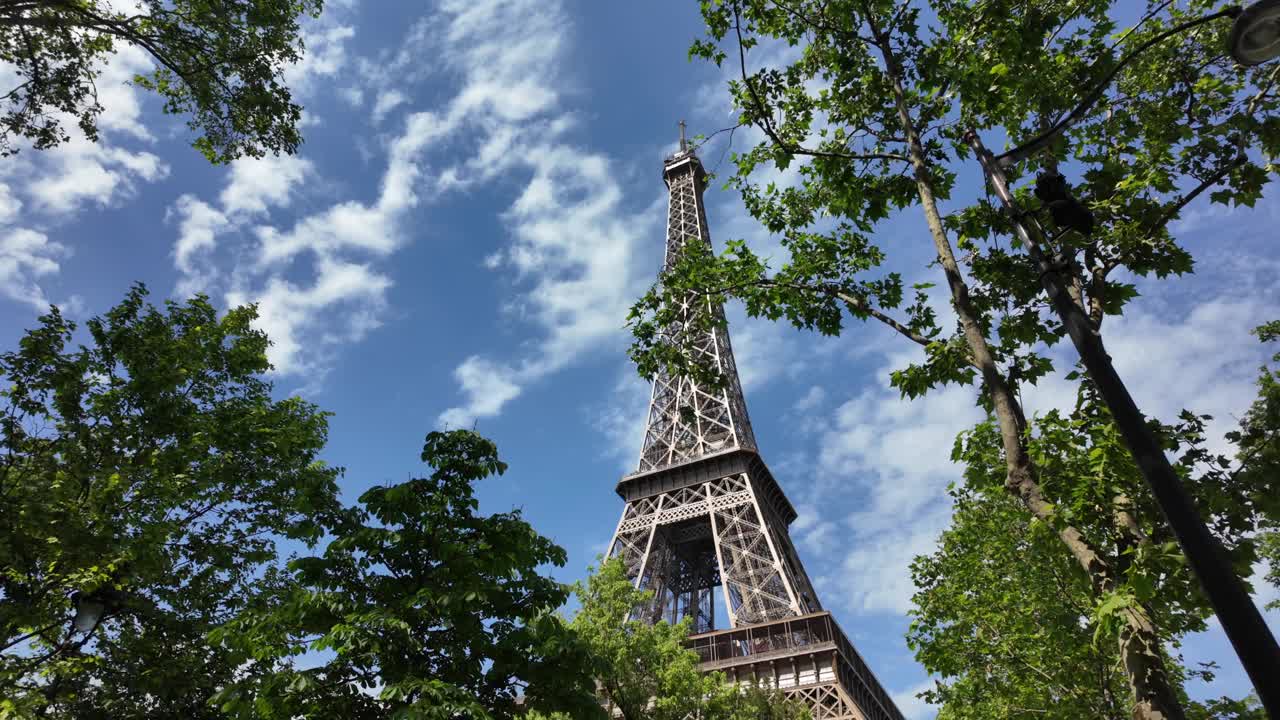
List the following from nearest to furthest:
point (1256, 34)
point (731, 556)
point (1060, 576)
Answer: point (1256, 34), point (1060, 576), point (731, 556)

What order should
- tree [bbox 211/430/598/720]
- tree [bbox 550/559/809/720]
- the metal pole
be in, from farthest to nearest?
tree [bbox 550/559/809/720], tree [bbox 211/430/598/720], the metal pole

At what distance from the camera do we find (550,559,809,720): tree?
1681 centimetres

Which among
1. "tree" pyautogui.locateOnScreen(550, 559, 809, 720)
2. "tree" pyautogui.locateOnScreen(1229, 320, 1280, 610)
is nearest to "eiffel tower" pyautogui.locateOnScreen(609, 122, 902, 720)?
"tree" pyautogui.locateOnScreen(550, 559, 809, 720)

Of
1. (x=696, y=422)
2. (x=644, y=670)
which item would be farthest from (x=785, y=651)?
(x=644, y=670)

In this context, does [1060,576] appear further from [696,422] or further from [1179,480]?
[696,422]

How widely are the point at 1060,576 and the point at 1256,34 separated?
11.4 meters

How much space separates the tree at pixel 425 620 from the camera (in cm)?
781

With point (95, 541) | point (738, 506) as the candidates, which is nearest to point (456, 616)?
point (95, 541)

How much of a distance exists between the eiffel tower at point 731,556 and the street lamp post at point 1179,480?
23.3 m

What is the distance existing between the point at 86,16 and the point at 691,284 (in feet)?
26.9

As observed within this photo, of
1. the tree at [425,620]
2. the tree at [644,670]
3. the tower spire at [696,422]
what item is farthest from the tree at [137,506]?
the tower spire at [696,422]

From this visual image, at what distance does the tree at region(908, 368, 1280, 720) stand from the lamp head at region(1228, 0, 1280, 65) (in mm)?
3390

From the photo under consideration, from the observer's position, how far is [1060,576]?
12977 mm

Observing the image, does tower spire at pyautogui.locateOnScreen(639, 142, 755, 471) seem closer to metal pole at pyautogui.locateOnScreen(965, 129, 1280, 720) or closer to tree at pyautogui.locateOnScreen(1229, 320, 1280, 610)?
tree at pyautogui.locateOnScreen(1229, 320, 1280, 610)
